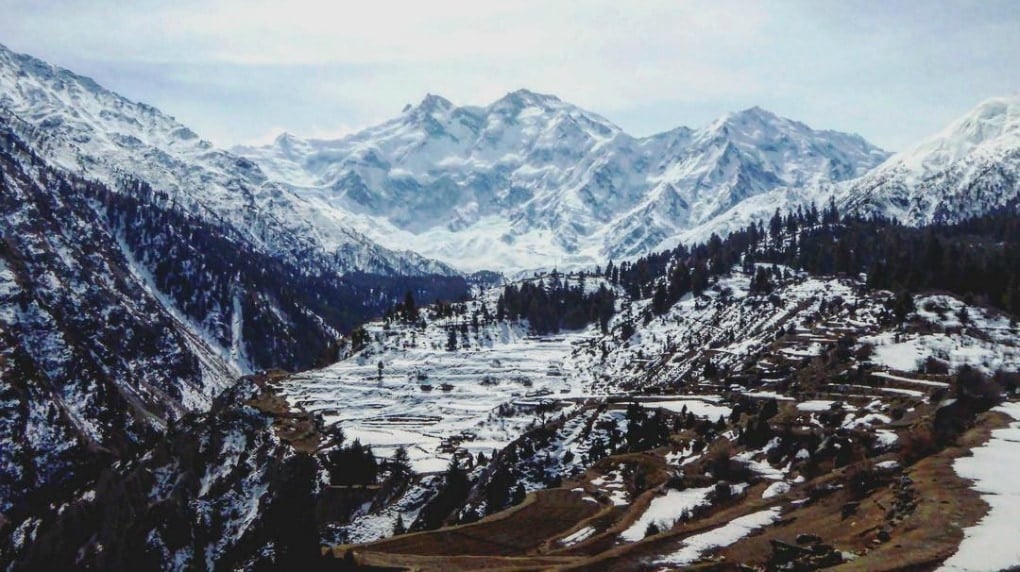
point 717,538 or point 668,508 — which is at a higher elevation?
point 717,538

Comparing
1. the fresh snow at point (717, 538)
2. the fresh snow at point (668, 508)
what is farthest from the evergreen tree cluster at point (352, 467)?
the fresh snow at point (717, 538)

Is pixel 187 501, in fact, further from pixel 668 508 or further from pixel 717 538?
pixel 717 538

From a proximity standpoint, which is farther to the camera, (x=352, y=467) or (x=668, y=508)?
(x=352, y=467)

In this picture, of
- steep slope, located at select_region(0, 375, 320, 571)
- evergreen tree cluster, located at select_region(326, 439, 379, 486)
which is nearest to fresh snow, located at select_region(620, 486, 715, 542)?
Answer: steep slope, located at select_region(0, 375, 320, 571)

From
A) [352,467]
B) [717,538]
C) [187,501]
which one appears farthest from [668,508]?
[187,501]

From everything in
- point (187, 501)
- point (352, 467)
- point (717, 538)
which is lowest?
point (187, 501)

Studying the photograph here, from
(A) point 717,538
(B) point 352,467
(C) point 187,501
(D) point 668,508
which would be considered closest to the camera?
(A) point 717,538

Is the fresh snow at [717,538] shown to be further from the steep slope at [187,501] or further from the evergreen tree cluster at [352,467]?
the evergreen tree cluster at [352,467]

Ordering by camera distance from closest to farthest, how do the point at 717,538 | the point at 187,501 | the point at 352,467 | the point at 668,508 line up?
the point at 717,538, the point at 668,508, the point at 352,467, the point at 187,501

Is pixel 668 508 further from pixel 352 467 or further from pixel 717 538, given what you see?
pixel 352 467

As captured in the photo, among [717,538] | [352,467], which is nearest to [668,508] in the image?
[717,538]

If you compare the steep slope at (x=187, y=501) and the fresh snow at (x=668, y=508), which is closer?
the fresh snow at (x=668, y=508)

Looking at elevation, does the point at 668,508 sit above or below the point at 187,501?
above
